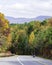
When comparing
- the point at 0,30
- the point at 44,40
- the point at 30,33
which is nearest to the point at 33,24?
the point at 30,33

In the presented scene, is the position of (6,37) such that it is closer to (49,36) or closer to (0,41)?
(0,41)

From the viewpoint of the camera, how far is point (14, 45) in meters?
150

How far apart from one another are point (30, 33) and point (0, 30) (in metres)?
72.2

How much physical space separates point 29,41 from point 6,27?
218 ft

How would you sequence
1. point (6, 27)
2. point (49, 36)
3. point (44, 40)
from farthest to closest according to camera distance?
point (44, 40) → point (49, 36) → point (6, 27)

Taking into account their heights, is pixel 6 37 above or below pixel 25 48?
above

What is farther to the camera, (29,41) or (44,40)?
(29,41)

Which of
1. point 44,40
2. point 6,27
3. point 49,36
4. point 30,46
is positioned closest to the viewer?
point 6,27

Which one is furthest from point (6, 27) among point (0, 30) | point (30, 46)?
point (30, 46)

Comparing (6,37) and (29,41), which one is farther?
(29,41)

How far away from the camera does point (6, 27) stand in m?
80.3

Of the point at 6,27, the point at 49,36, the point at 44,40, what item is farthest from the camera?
the point at 44,40

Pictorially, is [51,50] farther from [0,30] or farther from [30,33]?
[30,33]

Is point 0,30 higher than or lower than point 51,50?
higher
